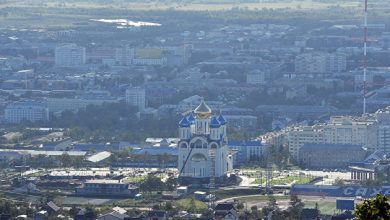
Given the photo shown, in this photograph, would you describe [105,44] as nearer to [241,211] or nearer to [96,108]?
[96,108]

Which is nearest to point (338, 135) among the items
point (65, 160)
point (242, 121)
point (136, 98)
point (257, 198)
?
point (242, 121)

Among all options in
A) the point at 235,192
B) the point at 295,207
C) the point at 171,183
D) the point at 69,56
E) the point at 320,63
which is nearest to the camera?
the point at 295,207

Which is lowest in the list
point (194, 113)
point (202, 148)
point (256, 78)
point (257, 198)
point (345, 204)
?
point (257, 198)

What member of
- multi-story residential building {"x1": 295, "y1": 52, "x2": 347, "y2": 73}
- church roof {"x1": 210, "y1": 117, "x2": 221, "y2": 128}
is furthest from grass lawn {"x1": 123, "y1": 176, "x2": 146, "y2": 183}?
multi-story residential building {"x1": 295, "y1": 52, "x2": 347, "y2": 73}

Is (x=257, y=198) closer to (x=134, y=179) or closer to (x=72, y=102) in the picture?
(x=134, y=179)

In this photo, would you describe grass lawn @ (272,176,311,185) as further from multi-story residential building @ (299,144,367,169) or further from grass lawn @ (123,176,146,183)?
grass lawn @ (123,176,146,183)
